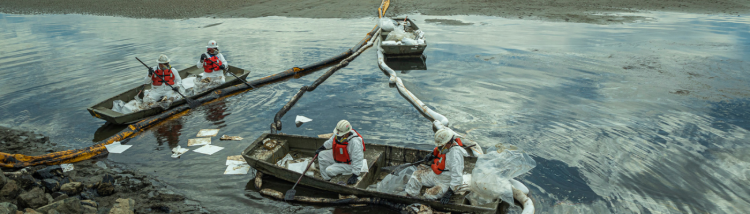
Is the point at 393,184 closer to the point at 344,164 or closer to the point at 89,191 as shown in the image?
the point at 344,164

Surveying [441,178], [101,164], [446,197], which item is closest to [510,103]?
[441,178]

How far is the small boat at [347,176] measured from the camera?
7.75 m

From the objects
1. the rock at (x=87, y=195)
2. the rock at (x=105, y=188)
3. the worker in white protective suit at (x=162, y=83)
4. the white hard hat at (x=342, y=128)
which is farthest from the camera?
the worker in white protective suit at (x=162, y=83)

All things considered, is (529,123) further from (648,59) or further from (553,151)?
(648,59)

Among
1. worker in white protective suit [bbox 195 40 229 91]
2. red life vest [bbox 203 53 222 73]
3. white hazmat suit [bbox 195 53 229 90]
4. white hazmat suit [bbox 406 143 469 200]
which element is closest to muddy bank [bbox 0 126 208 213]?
white hazmat suit [bbox 406 143 469 200]

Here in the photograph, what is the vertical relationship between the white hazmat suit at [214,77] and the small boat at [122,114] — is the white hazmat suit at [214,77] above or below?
above

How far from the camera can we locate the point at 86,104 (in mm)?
14969

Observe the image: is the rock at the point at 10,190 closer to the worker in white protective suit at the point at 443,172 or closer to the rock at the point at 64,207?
the rock at the point at 64,207

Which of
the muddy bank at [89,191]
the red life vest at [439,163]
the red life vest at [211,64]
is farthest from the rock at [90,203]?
the red life vest at [211,64]

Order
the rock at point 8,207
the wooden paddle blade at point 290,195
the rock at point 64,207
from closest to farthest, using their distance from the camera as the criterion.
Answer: the rock at point 8,207, the rock at point 64,207, the wooden paddle blade at point 290,195

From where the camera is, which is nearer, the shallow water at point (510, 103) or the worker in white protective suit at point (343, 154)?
the worker in white protective suit at point (343, 154)

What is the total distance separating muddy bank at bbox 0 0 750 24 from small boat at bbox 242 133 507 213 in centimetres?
2716

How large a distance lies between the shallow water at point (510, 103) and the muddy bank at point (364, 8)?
276 inches

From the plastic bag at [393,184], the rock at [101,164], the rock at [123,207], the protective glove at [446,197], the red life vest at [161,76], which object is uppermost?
the red life vest at [161,76]
